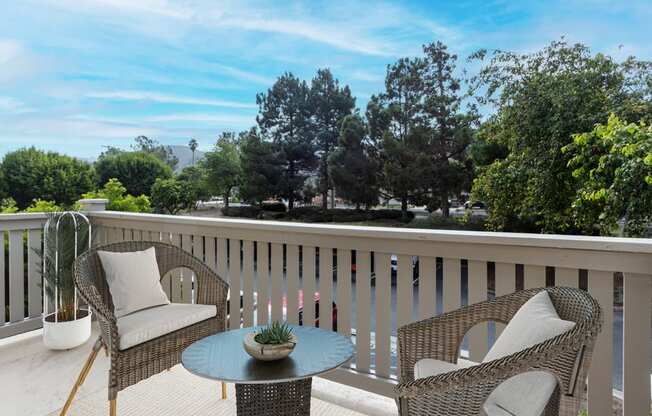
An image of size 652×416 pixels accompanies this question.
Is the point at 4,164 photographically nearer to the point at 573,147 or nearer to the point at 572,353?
the point at 573,147

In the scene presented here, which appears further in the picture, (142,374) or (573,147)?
(573,147)

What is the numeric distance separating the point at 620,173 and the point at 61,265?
661 centimetres

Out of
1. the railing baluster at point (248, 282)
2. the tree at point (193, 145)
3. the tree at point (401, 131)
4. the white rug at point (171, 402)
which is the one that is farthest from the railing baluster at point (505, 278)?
the tree at point (193, 145)

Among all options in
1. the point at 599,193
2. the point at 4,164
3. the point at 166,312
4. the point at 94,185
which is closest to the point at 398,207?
the point at 599,193

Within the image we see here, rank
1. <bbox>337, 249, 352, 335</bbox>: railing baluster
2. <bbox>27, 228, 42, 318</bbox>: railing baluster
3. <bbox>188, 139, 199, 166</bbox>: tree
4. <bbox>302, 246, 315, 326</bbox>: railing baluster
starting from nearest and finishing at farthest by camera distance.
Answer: <bbox>337, 249, 352, 335</bbox>: railing baluster → <bbox>302, 246, 315, 326</bbox>: railing baluster → <bbox>27, 228, 42, 318</bbox>: railing baluster → <bbox>188, 139, 199, 166</bbox>: tree

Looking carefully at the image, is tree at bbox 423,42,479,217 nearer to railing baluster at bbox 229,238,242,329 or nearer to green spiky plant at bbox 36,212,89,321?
railing baluster at bbox 229,238,242,329

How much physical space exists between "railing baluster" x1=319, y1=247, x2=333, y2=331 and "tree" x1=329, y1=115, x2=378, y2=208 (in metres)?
14.2

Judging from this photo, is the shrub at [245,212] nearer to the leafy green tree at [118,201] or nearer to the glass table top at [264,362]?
the leafy green tree at [118,201]

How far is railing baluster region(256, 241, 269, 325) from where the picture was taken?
2.59 m

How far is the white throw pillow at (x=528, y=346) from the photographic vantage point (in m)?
1.17

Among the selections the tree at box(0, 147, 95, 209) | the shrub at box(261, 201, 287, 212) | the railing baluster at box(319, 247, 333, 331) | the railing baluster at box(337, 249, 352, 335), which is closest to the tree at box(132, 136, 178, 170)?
the tree at box(0, 147, 95, 209)

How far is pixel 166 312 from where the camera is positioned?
2.26 m

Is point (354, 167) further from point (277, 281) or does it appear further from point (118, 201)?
point (277, 281)

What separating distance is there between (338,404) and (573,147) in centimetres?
719
